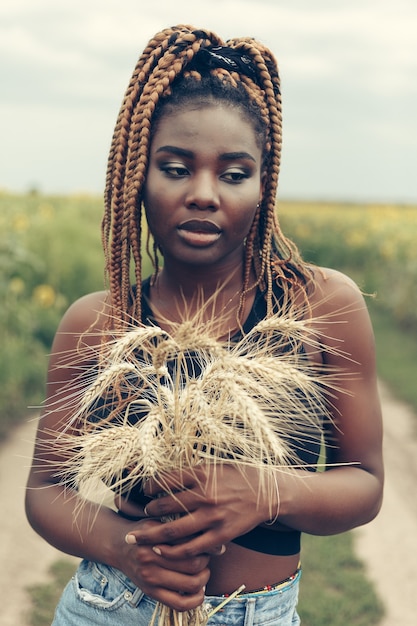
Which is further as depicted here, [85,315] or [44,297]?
[44,297]

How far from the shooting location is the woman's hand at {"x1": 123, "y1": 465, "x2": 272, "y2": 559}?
1595 mm

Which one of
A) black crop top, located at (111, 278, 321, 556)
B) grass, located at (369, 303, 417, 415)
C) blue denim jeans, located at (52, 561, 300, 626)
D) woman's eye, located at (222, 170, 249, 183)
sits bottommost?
grass, located at (369, 303, 417, 415)

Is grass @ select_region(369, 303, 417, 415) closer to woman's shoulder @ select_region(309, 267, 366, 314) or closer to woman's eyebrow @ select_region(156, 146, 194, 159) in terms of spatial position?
woman's shoulder @ select_region(309, 267, 366, 314)

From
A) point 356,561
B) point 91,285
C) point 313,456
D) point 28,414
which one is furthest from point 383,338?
point 313,456

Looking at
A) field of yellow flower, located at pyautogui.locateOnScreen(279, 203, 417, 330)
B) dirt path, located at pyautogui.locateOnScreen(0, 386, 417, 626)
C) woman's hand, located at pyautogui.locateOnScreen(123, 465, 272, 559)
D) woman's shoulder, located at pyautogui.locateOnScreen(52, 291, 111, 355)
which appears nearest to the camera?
woman's hand, located at pyautogui.locateOnScreen(123, 465, 272, 559)

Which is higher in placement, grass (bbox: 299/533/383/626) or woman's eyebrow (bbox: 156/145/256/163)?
woman's eyebrow (bbox: 156/145/256/163)

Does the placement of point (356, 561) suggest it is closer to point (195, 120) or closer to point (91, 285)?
point (195, 120)

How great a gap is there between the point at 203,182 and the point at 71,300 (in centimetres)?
711

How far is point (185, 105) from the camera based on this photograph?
6.43 feet

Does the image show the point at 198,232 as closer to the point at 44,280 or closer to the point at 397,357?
the point at 44,280

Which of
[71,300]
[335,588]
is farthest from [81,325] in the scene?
[71,300]

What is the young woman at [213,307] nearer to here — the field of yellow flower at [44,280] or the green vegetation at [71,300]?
the green vegetation at [71,300]

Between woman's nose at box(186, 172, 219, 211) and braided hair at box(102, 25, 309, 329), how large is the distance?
17cm

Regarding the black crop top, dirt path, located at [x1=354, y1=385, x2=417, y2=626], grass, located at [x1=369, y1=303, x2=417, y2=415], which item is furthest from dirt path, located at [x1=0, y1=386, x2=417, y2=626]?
the black crop top
